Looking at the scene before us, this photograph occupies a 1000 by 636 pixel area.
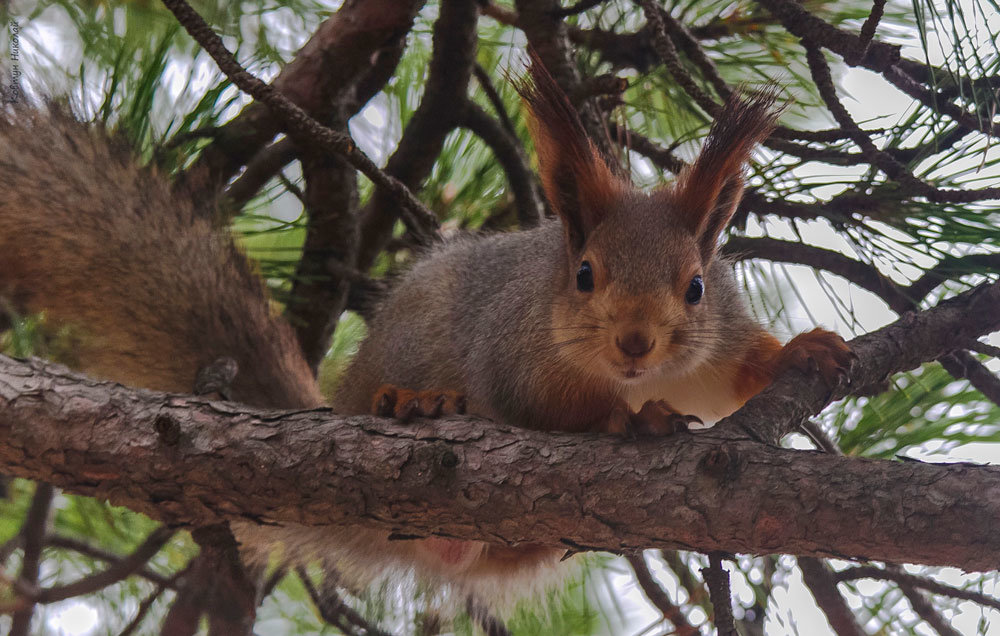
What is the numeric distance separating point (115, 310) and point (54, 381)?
1.34ft

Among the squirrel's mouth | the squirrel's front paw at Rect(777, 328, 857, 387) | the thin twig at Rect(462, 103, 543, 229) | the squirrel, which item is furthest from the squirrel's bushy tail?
the squirrel's front paw at Rect(777, 328, 857, 387)

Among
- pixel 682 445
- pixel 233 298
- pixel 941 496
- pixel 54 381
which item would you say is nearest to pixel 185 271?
pixel 233 298

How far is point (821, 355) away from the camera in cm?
178

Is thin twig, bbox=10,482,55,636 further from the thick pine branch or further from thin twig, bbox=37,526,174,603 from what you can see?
the thick pine branch

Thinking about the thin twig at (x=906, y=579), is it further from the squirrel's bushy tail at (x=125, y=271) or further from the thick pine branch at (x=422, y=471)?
the squirrel's bushy tail at (x=125, y=271)

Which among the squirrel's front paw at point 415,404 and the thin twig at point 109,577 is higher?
the squirrel's front paw at point 415,404

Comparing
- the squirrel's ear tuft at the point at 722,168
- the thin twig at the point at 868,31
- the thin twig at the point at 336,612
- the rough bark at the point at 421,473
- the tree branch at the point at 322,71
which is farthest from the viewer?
the tree branch at the point at 322,71

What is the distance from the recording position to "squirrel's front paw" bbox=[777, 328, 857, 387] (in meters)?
1.74

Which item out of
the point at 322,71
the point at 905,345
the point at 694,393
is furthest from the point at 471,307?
the point at 905,345

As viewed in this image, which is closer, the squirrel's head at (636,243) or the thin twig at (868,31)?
the thin twig at (868,31)

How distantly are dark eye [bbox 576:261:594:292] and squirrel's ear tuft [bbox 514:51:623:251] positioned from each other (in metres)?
0.13

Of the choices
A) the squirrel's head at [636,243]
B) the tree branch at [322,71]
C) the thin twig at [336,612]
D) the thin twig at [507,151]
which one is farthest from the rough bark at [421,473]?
the thin twig at [507,151]

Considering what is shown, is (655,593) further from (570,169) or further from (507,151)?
(507,151)

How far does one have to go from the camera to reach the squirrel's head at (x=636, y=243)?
1.61 meters
